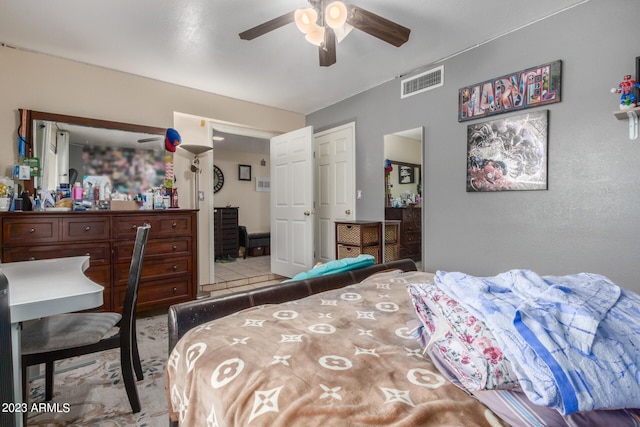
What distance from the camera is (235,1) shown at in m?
2.11

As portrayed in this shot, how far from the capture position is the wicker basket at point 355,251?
135 inches

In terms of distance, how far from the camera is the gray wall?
204 cm

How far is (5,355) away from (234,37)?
2.60 metres

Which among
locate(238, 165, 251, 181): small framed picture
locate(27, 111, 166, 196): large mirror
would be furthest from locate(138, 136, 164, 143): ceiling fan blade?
locate(238, 165, 251, 181): small framed picture

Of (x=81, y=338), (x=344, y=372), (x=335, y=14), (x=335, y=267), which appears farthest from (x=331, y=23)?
(x=81, y=338)

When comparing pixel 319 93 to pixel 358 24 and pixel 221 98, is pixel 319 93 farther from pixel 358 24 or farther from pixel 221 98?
pixel 358 24

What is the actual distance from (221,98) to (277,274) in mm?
2578

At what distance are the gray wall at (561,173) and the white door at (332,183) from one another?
1.10m

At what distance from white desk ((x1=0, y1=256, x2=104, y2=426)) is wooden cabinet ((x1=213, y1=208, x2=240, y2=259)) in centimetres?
455

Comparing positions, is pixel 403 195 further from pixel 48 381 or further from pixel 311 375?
pixel 48 381

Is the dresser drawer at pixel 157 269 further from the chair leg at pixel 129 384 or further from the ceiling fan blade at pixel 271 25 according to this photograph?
the ceiling fan blade at pixel 271 25

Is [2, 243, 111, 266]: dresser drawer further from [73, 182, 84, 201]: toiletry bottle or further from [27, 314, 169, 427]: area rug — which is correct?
[27, 314, 169, 427]: area rug

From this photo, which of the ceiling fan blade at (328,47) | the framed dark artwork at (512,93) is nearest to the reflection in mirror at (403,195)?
the framed dark artwork at (512,93)

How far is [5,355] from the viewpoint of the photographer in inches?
30.2
